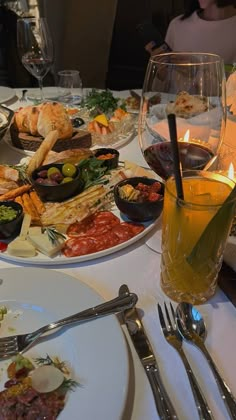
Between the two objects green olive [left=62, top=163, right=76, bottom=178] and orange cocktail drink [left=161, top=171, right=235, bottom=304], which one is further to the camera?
green olive [left=62, top=163, right=76, bottom=178]

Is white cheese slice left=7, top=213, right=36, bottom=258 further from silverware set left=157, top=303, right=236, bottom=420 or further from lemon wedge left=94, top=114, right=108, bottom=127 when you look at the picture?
lemon wedge left=94, top=114, right=108, bottom=127

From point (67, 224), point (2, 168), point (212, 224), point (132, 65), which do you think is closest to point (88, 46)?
point (132, 65)

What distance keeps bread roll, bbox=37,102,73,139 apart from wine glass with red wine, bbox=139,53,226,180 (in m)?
A: 0.47

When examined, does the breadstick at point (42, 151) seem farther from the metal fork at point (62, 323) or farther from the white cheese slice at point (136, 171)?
the metal fork at point (62, 323)

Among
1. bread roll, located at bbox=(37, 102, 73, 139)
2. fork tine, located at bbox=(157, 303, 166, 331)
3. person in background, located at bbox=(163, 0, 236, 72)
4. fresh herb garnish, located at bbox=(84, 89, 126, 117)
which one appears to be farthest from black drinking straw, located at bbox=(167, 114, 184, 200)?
person in background, located at bbox=(163, 0, 236, 72)

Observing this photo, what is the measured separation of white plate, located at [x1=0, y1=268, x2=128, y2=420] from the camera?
0.57 metres

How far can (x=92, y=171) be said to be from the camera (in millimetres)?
1201

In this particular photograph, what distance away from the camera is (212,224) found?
686 mm

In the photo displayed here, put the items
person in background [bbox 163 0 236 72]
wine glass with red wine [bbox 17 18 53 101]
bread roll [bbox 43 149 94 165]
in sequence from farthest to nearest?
person in background [bbox 163 0 236 72], wine glass with red wine [bbox 17 18 53 101], bread roll [bbox 43 149 94 165]

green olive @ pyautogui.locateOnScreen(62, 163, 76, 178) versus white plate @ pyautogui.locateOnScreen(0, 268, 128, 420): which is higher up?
green olive @ pyautogui.locateOnScreen(62, 163, 76, 178)

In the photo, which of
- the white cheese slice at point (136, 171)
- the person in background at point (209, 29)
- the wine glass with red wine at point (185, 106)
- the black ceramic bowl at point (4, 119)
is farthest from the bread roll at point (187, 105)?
the person in background at point (209, 29)

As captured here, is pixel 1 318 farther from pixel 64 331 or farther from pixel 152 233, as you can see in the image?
pixel 152 233

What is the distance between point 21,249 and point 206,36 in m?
2.67

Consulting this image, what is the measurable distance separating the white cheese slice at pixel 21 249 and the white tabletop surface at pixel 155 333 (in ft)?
0.12
